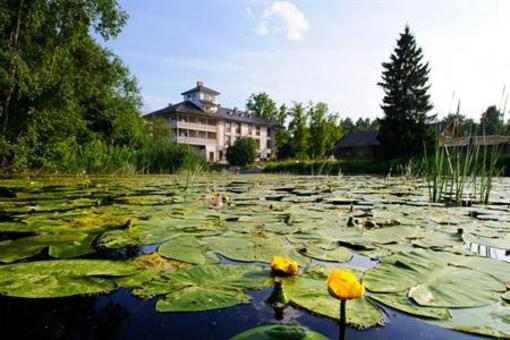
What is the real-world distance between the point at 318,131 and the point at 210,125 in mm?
14405

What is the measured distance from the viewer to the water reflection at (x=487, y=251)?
2.03 m

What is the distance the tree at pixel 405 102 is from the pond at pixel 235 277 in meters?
20.7

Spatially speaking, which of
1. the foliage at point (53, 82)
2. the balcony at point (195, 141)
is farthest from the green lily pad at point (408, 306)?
the balcony at point (195, 141)

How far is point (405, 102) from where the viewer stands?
78.3 feet

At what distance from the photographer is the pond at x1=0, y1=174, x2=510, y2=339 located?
1081mm

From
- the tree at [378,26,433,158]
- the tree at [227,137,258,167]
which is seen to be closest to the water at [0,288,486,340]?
the tree at [378,26,433,158]

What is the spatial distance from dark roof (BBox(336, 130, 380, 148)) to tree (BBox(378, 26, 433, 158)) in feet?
43.4

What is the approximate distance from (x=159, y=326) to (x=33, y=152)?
10051mm

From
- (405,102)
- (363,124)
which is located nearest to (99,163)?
(405,102)

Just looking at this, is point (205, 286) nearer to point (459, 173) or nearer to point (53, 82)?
point (459, 173)

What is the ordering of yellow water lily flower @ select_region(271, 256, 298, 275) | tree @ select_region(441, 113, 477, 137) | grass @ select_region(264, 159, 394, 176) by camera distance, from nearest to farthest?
1. yellow water lily flower @ select_region(271, 256, 298, 275)
2. tree @ select_region(441, 113, 477, 137)
3. grass @ select_region(264, 159, 394, 176)

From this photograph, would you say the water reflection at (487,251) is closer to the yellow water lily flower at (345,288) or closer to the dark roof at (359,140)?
the yellow water lily flower at (345,288)

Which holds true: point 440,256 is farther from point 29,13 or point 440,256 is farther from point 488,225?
point 29,13

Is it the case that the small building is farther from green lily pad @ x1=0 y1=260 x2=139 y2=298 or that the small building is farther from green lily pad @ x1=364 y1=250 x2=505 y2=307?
green lily pad @ x1=0 y1=260 x2=139 y2=298
